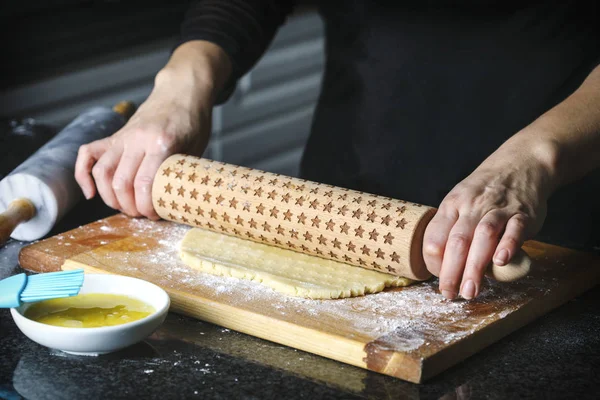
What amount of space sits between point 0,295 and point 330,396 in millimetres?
469

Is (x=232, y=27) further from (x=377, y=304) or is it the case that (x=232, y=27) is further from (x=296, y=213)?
(x=377, y=304)

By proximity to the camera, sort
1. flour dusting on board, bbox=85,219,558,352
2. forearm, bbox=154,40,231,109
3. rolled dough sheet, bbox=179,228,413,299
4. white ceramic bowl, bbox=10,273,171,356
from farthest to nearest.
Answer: forearm, bbox=154,40,231,109, rolled dough sheet, bbox=179,228,413,299, flour dusting on board, bbox=85,219,558,352, white ceramic bowl, bbox=10,273,171,356

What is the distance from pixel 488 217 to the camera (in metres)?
1.25

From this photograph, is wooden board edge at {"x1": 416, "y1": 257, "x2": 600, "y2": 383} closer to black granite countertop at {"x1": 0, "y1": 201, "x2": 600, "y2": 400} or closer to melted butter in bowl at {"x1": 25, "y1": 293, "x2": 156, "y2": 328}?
black granite countertop at {"x1": 0, "y1": 201, "x2": 600, "y2": 400}

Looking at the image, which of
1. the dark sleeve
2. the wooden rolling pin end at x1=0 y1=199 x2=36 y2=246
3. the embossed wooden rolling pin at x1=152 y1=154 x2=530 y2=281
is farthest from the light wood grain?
the dark sleeve

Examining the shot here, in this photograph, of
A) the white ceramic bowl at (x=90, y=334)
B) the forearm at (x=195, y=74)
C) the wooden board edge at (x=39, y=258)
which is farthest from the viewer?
the forearm at (x=195, y=74)

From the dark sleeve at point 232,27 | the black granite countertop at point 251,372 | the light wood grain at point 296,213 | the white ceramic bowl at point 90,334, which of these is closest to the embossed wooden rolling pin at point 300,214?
the light wood grain at point 296,213

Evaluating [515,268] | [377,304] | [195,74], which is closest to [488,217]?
[515,268]

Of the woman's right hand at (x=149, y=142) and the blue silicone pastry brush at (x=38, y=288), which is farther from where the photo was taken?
the woman's right hand at (x=149, y=142)

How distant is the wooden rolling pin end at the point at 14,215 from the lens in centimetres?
150

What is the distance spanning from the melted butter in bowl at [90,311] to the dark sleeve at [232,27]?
0.91 metres

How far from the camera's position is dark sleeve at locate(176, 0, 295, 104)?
1.98 meters

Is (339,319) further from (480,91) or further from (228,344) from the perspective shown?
(480,91)

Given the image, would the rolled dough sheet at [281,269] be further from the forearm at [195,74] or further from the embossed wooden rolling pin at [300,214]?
the forearm at [195,74]
